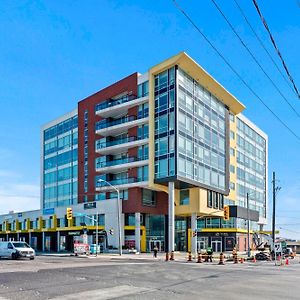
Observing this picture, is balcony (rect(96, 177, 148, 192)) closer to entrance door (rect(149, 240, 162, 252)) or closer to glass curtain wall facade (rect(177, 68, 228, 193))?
glass curtain wall facade (rect(177, 68, 228, 193))

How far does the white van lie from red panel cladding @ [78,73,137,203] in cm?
2934

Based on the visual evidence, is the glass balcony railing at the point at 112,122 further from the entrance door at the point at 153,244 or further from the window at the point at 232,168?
the window at the point at 232,168

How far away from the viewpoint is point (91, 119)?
235 feet

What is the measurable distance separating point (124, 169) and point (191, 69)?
16592 mm

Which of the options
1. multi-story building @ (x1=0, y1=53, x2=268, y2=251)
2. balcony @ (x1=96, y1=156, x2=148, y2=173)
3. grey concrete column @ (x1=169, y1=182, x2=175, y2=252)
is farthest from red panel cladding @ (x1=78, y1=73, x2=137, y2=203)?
grey concrete column @ (x1=169, y1=182, x2=175, y2=252)

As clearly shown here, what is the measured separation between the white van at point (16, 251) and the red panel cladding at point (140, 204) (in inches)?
868

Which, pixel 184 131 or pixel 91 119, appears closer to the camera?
pixel 184 131

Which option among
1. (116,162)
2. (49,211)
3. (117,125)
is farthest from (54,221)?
(117,125)

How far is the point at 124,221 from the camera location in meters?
62.3

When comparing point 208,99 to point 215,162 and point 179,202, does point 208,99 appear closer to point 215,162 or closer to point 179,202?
point 215,162

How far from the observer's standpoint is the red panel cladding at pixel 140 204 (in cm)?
6062

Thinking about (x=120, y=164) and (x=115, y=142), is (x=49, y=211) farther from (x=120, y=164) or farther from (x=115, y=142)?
(x=120, y=164)

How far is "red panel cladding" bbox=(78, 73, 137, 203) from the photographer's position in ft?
212

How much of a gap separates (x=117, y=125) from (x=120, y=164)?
5561 mm
